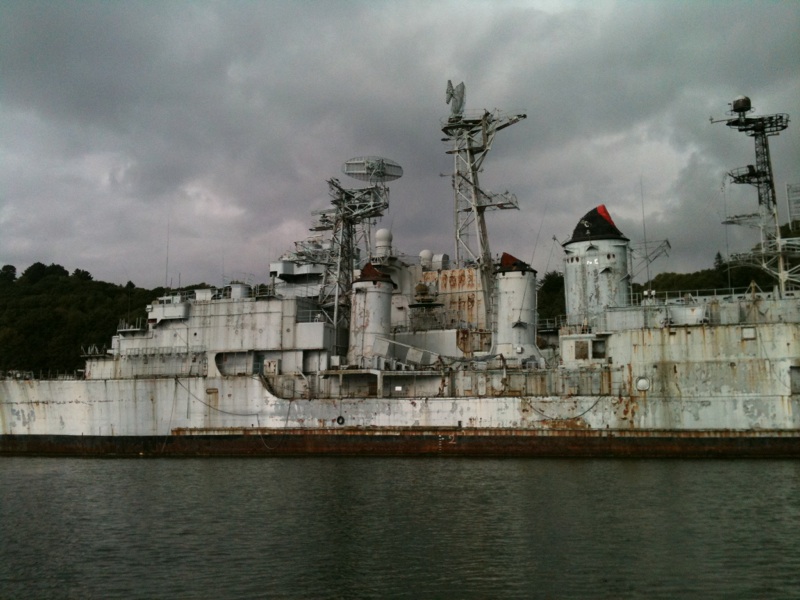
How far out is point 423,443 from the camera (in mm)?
29734

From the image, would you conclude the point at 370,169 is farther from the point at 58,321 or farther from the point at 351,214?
the point at 58,321

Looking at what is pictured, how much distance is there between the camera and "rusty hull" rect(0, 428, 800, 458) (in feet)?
87.3

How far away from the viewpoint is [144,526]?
17.2 m

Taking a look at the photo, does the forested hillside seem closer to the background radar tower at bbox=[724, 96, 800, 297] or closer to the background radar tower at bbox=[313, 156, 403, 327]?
the background radar tower at bbox=[313, 156, 403, 327]

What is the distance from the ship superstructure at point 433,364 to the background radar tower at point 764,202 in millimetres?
1426

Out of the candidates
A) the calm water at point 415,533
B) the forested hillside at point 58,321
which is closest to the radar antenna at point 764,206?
the calm water at point 415,533

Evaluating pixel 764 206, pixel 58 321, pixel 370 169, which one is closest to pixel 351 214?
pixel 370 169

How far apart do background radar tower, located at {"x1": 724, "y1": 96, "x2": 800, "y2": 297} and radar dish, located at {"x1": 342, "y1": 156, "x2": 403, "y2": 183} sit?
1645cm

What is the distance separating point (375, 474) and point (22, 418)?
21272mm

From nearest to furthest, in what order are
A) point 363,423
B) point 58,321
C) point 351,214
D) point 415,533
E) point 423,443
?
point 415,533
point 423,443
point 363,423
point 351,214
point 58,321

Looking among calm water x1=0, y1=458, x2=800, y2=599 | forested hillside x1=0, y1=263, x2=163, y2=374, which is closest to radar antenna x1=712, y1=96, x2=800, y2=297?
calm water x1=0, y1=458, x2=800, y2=599

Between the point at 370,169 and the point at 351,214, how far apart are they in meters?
2.61

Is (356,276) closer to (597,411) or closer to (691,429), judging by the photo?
(597,411)

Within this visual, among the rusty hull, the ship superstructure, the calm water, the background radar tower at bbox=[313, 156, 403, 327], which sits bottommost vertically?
the calm water
